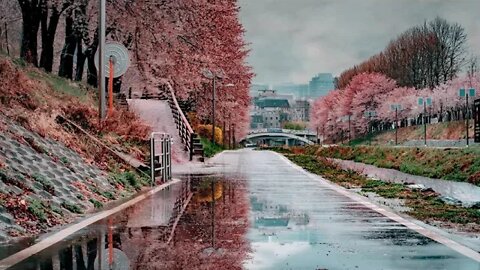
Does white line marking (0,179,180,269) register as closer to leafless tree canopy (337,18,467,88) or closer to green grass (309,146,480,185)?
green grass (309,146,480,185)

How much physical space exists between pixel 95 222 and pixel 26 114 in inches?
259

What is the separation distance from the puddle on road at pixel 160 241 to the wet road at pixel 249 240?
0.01m

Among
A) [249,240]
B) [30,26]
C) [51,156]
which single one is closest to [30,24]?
[30,26]

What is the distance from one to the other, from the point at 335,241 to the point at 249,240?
114 cm

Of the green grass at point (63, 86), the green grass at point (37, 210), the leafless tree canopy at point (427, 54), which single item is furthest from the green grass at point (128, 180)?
the leafless tree canopy at point (427, 54)

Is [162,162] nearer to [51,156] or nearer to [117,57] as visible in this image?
[117,57]

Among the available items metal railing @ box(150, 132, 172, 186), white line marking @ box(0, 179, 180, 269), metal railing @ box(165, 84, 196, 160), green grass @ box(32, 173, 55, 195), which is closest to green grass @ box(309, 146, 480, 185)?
metal railing @ box(165, 84, 196, 160)

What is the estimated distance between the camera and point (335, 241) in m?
9.48

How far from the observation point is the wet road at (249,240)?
7.82 m

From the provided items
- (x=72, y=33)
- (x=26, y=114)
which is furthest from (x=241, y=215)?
(x=72, y=33)

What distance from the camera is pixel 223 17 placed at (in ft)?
130

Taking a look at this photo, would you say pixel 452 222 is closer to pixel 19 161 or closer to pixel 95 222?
pixel 95 222

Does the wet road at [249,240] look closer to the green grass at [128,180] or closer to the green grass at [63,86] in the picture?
the green grass at [128,180]

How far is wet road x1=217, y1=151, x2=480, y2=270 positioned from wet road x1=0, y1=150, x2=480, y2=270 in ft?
0.04
